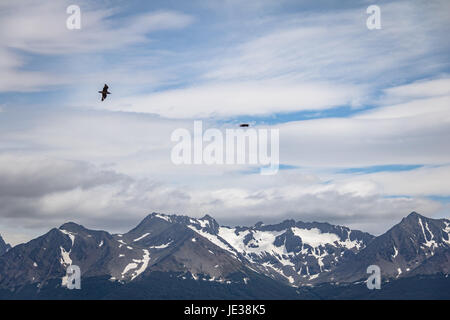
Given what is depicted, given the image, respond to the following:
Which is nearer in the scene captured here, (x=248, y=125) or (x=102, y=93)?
(x=102, y=93)

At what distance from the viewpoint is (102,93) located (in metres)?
174

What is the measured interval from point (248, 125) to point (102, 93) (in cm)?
4681

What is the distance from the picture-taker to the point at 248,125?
633 ft
